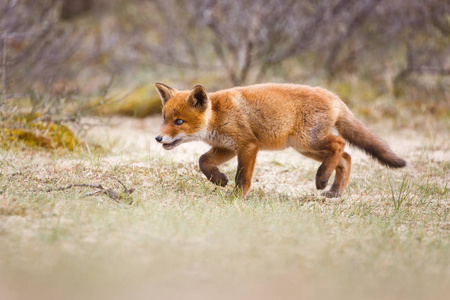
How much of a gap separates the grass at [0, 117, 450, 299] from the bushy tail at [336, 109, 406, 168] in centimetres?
40

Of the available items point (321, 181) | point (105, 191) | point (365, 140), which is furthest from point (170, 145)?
point (365, 140)

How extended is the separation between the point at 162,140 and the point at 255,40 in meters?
6.76

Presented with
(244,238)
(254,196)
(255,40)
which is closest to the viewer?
(244,238)

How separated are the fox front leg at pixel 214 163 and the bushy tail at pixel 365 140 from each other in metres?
1.32

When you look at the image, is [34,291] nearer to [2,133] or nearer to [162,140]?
[162,140]

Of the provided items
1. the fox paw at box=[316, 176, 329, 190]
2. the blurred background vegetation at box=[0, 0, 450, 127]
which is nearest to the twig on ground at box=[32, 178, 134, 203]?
the fox paw at box=[316, 176, 329, 190]

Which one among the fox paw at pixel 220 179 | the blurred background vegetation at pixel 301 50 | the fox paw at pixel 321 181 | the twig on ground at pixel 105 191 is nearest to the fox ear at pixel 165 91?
the fox paw at pixel 220 179

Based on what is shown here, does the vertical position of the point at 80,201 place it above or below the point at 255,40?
below

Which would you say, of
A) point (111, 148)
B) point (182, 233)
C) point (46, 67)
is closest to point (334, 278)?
point (182, 233)

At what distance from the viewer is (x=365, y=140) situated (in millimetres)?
5383

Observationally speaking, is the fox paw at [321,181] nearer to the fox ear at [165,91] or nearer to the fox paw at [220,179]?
the fox paw at [220,179]

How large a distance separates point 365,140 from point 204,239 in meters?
2.68

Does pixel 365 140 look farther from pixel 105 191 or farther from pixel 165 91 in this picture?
pixel 105 191

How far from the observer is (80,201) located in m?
4.23
